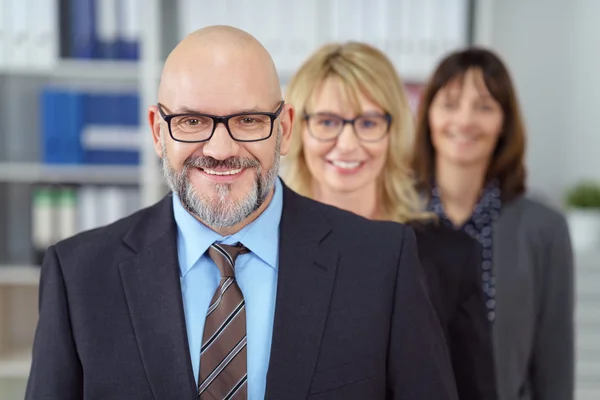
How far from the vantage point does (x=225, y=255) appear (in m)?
1.13

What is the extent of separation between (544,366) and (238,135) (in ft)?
4.21

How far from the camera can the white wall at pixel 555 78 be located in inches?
141

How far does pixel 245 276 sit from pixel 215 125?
250 mm

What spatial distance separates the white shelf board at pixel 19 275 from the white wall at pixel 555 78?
7.77ft

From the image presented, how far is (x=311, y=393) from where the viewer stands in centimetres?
108

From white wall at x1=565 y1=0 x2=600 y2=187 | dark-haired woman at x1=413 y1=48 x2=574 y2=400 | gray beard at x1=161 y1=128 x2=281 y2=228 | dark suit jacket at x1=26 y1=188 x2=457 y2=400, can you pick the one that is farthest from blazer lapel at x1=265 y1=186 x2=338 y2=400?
white wall at x1=565 y1=0 x2=600 y2=187

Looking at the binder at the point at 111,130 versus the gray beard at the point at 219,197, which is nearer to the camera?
the gray beard at the point at 219,197

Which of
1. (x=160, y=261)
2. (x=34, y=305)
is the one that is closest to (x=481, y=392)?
(x=160, y=261)

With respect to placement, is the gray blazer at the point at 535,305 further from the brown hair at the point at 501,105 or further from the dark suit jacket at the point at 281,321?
the dark suit jacket at the point at 281,321

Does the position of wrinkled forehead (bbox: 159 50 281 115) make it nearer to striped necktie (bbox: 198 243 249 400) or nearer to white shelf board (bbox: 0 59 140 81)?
striped necktie (bbox: 198 243 249 400)

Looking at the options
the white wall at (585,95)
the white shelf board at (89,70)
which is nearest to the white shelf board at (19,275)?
the white shelf board at (89,70)

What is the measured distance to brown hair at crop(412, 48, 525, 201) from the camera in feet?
6.48

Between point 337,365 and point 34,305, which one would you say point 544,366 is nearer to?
point 337,365

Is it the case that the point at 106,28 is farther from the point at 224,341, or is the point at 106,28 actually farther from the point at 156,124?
the point at 224,341
